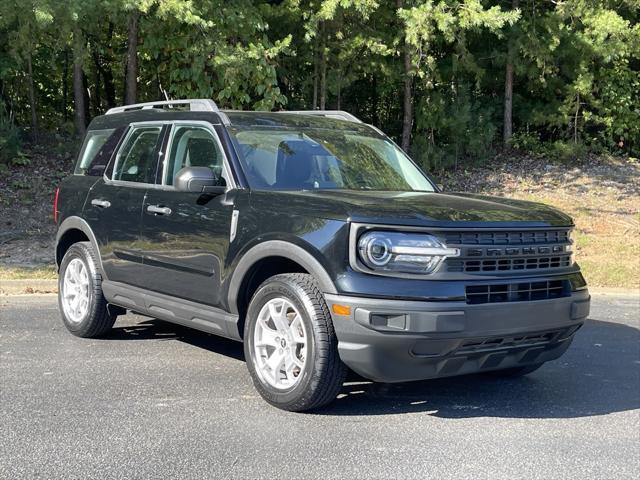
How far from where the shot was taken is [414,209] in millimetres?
4430

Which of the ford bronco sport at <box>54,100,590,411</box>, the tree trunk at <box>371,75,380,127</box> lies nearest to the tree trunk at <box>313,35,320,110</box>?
the tree trunk at <box>371,75,380,127</box>

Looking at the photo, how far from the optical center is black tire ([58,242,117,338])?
642 centimetres

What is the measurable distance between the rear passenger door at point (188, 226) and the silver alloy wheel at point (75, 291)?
1.09m

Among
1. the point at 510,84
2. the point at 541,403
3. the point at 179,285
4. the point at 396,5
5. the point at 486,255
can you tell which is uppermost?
the point at 396,5

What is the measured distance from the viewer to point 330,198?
4.67 metres

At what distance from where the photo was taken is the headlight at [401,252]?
14.0 feet

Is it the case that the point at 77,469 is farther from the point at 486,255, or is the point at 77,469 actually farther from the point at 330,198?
the point at 486,255

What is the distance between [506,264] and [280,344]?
150 centimetres

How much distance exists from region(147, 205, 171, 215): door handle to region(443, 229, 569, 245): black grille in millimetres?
2262

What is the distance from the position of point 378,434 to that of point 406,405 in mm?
643

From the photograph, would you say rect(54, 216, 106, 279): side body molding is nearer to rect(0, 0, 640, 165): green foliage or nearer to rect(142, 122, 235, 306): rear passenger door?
rect(142, 122, 235, 306): rear passenger door

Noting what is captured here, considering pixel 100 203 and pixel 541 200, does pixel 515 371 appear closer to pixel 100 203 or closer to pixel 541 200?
pixel 100 203

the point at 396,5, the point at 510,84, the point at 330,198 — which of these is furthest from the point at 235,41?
the point at 330,198

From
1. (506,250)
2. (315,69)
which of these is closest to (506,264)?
(506,250)
